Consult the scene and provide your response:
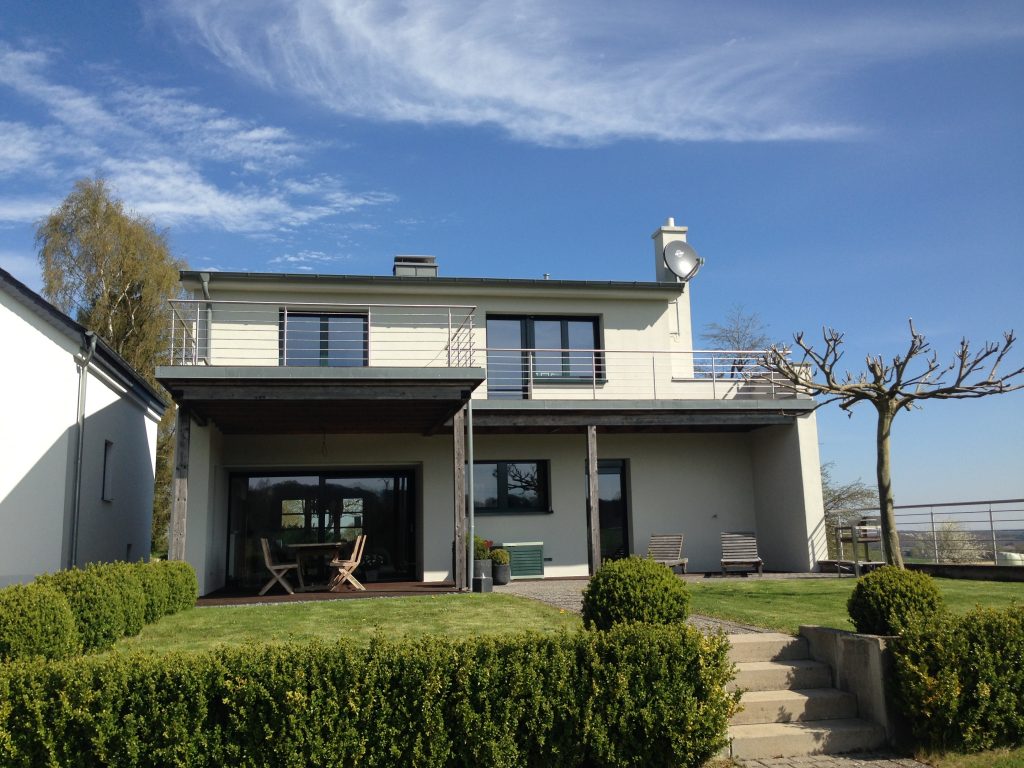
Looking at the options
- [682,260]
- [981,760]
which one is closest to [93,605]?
[981,760]

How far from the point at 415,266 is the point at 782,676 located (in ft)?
42.7

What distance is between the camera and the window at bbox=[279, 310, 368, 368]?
16.4 m

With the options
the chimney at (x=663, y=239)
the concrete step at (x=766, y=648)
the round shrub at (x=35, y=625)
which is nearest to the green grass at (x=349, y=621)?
the round shrub at (x=35, y=625)

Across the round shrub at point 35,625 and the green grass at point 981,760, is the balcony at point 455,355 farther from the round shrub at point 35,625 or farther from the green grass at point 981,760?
the green grass at point 981,760

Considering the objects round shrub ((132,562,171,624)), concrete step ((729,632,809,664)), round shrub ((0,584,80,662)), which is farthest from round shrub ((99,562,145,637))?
concrete step ((729,632,809,664))

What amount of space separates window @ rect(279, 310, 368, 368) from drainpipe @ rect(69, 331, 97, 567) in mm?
3518

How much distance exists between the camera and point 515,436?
17328 millimetres

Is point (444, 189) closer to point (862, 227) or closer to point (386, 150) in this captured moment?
point (386, 150)

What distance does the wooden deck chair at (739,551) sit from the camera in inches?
643

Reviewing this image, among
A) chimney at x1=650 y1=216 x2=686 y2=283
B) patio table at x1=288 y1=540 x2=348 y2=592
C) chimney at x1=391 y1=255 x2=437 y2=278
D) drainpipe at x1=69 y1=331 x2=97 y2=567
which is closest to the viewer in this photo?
drainpipe at x1=69 y1=331 x2=97 y2=567

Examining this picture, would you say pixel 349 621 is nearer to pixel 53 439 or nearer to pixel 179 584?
pixel 179 584

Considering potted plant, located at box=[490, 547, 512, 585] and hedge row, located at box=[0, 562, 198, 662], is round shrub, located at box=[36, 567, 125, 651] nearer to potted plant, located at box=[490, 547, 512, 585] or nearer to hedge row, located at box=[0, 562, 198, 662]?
hedge row, located at box=[0, 562, 198, 662]

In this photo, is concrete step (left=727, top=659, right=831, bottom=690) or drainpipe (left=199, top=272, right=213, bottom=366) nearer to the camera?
concrete step (left=727, top=659, right=831, bottom=690)

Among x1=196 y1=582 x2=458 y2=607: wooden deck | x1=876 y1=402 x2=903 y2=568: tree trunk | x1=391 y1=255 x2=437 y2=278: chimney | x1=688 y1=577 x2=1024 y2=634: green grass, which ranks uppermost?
x1=391 y1=255 x2=437 y2=278: chimney
